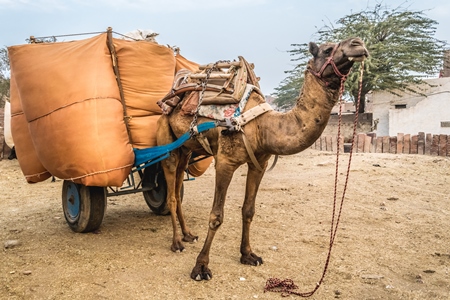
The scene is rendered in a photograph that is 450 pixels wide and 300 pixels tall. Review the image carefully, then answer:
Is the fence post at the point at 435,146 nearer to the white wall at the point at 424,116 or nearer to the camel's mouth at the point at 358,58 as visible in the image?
the white wall at the point at 424,116

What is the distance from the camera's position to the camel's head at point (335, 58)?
2.87 meters

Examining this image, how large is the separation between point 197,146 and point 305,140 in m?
1.41

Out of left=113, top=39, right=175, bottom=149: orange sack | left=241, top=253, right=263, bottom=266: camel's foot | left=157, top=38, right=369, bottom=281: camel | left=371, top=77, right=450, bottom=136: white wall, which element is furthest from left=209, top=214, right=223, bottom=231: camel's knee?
left=371, top=77, right=450, bottom=136: white wall

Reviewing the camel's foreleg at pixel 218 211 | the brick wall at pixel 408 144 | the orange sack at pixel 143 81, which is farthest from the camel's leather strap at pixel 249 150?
the brick wall at pixel 408 144

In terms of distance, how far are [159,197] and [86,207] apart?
125 cm

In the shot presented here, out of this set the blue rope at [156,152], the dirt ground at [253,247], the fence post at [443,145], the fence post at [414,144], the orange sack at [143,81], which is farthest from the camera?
the fence post at [414,144]

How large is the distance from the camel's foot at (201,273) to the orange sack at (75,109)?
1299 millimetres

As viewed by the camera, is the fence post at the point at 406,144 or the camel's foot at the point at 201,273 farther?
the fence post at the point at 406,144

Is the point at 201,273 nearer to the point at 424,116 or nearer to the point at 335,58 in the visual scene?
the point at 335,58

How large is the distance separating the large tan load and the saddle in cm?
46

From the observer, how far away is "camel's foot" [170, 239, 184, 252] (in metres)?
4.36

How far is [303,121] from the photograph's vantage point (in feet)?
10.7

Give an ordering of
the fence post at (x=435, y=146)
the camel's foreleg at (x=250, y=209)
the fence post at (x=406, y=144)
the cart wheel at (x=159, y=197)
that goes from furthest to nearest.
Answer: the fence post at (x=406, y=144), the fence post at (x=435, y=146), the cart wheel at (x=159, y=197), the camel's foreleg at (x=250, y=209)

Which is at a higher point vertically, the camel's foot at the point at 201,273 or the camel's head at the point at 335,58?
the camel's head at the point at 335,58
